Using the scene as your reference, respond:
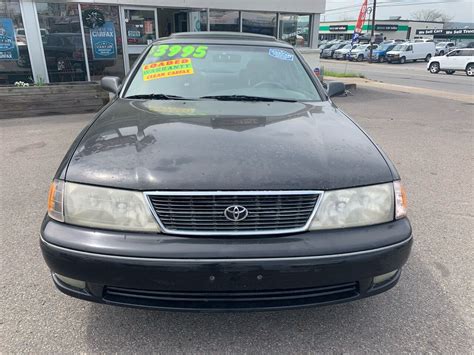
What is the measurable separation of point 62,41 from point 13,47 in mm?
1198

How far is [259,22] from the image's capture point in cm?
1255

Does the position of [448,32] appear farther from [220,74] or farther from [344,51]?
[220,74]

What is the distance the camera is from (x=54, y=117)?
835cm

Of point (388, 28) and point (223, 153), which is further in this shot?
point (388, 28)

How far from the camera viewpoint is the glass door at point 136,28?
35.0 ft

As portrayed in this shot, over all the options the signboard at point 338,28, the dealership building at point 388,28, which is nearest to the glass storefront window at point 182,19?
the dealership building at point 388,28

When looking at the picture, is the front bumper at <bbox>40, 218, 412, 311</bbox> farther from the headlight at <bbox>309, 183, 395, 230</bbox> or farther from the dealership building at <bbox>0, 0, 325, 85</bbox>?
the dealership building at <bbox>0, 0, 325, 85</bbox>

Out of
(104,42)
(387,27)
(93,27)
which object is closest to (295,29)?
(104,42)

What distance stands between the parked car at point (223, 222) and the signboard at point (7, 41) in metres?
9.48

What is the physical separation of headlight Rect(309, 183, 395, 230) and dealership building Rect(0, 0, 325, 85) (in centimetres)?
1023

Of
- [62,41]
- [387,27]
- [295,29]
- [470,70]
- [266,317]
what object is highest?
[295,29]

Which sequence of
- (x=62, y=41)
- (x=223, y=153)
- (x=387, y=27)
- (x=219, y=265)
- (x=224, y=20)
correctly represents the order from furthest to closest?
(x=387, y=27), (x=224, y=20), (x=62, y=41), (x=223, y=153), (x=219, y=265)

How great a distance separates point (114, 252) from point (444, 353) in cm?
187

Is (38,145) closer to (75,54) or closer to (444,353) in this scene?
(75,54)
